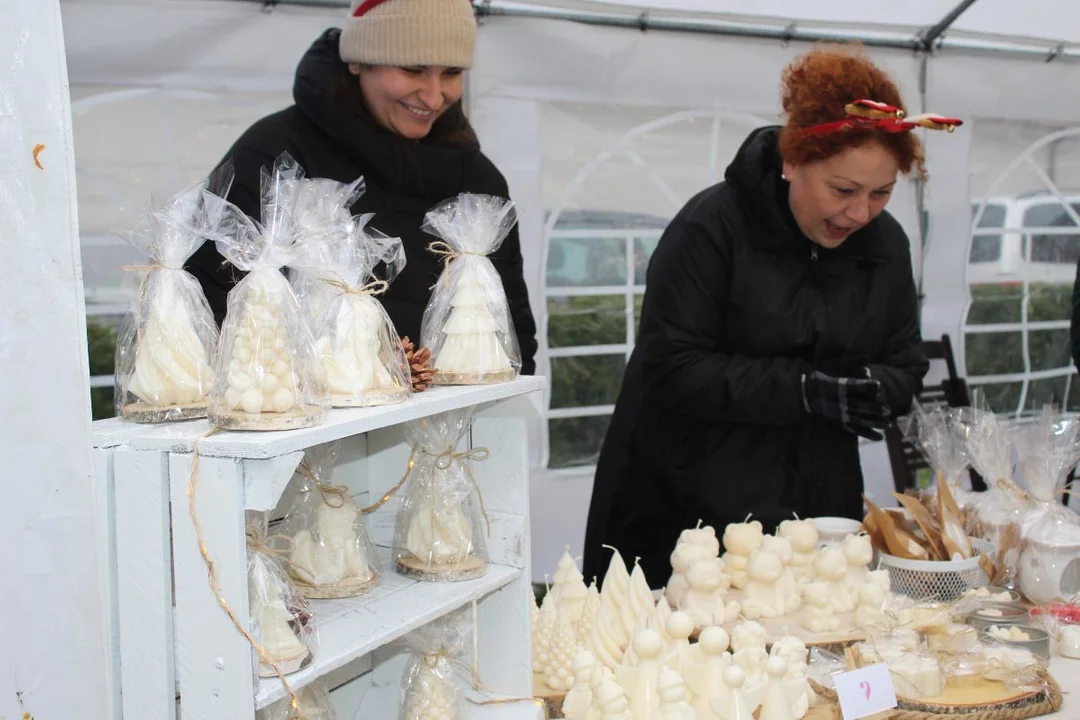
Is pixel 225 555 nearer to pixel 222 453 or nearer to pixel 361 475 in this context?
pixel 222 453

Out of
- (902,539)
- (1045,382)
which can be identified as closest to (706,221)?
(902,539)

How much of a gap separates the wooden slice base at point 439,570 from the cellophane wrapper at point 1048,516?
48.0 inches

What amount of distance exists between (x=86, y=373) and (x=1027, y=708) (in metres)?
1.43

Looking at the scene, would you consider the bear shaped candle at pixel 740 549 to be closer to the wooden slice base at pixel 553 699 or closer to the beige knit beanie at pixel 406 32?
the wooden slice base at pixel 553 699

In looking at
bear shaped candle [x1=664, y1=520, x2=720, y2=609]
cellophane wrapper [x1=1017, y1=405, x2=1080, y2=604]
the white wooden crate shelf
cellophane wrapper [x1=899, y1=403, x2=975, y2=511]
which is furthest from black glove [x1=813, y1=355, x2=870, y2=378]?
the white wooden crate shelf

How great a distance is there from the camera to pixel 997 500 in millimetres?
2092

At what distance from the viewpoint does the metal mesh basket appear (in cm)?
191

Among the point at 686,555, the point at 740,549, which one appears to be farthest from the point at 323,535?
the point at 740,549

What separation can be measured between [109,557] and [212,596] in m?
0.13

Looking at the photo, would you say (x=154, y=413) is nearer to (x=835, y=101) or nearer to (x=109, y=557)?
(x=109, y=557)

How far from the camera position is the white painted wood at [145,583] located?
1.01 m

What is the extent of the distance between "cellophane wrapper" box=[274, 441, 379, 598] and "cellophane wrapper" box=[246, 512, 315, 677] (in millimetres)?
132

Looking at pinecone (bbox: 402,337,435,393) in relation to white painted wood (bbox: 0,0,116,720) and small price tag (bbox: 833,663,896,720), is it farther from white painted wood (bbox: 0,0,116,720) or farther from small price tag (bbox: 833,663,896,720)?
small price tag (bbox: 833,663,896,720)

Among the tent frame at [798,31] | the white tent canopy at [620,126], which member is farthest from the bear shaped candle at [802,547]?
the tent frame at [798,31]
